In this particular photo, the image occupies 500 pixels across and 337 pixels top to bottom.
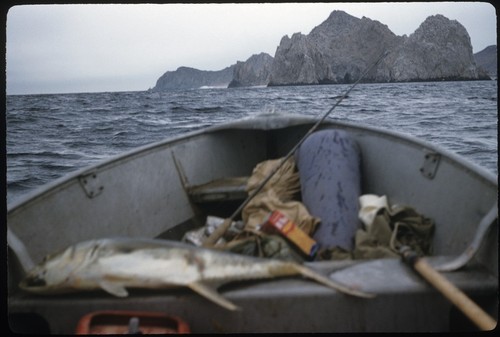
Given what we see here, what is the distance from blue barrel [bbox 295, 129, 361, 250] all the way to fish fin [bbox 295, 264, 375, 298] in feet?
2.92

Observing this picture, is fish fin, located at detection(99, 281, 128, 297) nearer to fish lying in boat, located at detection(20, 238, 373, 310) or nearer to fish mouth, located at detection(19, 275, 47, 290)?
fish lying in boat, located at detection(20, 238, 373, 310)

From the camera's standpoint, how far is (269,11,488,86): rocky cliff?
379 feet

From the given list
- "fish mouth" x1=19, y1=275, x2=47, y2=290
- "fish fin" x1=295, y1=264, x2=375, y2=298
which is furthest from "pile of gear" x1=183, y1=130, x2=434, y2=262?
"fish mouth" x1=19, y1=275, x2=47, y2=290

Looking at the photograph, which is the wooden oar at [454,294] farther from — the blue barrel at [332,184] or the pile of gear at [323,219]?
the blue barrel at [332,184]

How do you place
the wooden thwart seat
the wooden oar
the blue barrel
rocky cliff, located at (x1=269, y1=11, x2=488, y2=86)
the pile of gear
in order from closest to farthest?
1. the wooden oar
2. the pile of gear
3. the blue barrel
4. the wooden thwart seat
5. rocky cliff, located at (x1=269, y1=11, x2=488, y2=86)

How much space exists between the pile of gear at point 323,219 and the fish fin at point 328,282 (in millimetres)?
509

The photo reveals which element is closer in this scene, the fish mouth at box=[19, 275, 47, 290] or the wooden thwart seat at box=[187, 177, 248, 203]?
the fish mouth at box=[19, 275, 47, 290]

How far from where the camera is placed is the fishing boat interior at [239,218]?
1.98m

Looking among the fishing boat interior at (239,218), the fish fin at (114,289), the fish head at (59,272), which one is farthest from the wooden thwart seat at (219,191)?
the fish fin at (114,289)

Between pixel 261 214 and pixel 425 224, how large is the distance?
1464 mm

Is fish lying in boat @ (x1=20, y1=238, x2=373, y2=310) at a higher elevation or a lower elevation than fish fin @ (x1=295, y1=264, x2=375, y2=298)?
higher

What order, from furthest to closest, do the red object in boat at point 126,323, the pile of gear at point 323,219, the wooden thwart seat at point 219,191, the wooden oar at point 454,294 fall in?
1. the wooden thwart seat at point 219,191
2. the pile of gear at point 323,219
3. the red object in boat at point 126,323
4. the wooden oar at point 454,294

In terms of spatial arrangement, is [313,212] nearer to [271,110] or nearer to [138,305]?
[138,305]

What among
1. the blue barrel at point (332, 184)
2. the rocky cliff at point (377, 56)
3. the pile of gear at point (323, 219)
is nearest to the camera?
the pile of gear at point (323, 219)
